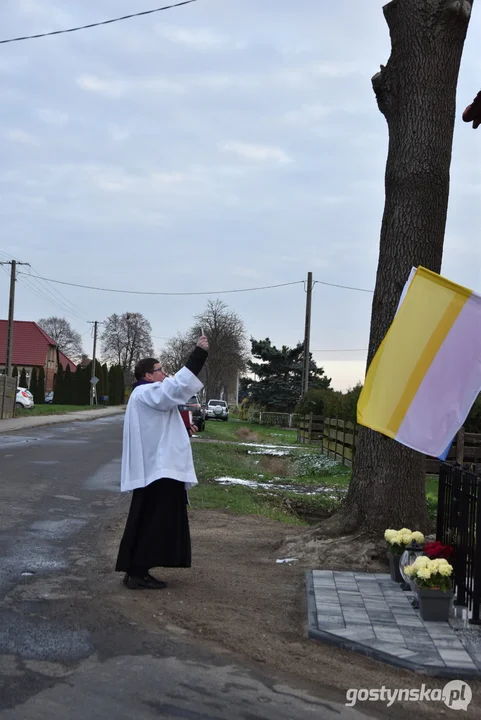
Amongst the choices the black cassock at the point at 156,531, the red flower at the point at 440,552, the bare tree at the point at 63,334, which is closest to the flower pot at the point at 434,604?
the red flower at the point at 440,552

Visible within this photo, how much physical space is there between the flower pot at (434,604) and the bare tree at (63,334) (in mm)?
109163

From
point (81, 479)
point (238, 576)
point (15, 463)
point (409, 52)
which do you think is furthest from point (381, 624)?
point (15, 463)

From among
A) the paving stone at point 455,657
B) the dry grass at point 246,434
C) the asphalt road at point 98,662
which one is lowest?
the dry grass at point 246,434

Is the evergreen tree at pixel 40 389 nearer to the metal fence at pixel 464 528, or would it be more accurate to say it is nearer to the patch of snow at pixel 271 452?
the patch of snow at pixel 271 452

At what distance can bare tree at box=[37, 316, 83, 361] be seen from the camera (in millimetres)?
112562

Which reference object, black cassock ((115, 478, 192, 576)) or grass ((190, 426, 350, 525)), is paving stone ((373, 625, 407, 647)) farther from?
grass ((190, 426, 350, 525))

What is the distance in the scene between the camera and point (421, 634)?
210 inches

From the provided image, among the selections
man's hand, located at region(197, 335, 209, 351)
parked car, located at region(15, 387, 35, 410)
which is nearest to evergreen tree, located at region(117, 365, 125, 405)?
parked car, located at region(15, 387, 35, 410)

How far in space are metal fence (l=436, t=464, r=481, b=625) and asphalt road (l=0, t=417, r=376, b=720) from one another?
1.69 metres

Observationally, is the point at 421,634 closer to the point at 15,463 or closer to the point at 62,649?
the point at 62,649

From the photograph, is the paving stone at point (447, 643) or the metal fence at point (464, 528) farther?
the metal fence at point (464, 528)

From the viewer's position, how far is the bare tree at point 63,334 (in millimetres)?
112562

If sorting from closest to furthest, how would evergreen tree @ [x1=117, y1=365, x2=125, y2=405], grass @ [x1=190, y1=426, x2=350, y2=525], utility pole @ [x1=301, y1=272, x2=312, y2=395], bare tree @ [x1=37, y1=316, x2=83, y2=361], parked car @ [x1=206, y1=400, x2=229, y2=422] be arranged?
grass @ [x1=190, y1=426, x2=350, y2=525]
utility pole @ [x1=301, y1=272, x2=312, y2=395]
parked car @ [x1=206, y1=400, x2=229, y2=422]
evergreen tree @ [x1=117, y1=365, x2=125, y2=405]
bare tree @ [x1=37, y1=316, x2=83, y2=361]

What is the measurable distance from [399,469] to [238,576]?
1952mm
